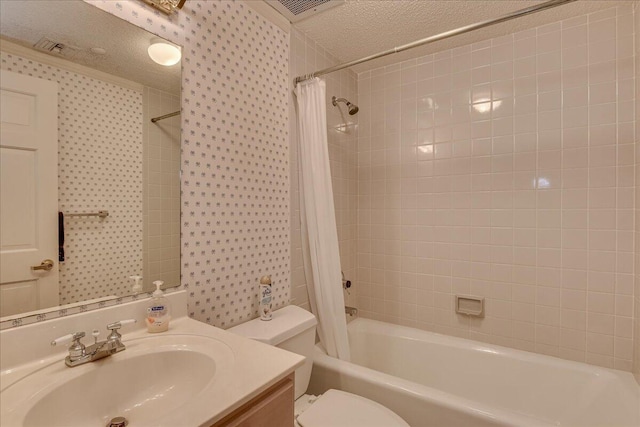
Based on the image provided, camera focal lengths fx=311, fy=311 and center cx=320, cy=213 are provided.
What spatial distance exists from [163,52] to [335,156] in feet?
4.26

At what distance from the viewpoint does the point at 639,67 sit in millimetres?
1598

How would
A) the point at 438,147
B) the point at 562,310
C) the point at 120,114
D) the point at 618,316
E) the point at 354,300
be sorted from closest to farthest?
1. the point at 120,114
2. the point at 618,316
3. the point at 562,310
4. the point at 438,147
5. the point at 354,300

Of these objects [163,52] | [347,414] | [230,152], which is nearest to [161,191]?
[230,152]

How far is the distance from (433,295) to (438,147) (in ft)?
3.41

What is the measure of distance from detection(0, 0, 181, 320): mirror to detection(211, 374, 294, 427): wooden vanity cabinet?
2.00 feet

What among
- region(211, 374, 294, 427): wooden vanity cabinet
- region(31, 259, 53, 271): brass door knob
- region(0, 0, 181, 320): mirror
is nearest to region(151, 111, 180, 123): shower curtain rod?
region(0, 0, 181, 320): mirror

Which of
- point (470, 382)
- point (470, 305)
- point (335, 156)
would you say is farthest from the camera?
point (335, 156)

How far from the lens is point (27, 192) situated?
0.86 m

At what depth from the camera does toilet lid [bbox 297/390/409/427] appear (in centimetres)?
127

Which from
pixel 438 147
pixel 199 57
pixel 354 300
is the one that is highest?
pixel 199 57

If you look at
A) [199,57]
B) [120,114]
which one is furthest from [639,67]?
[120,114]

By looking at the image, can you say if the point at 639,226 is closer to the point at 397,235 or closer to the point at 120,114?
the point at 397,235

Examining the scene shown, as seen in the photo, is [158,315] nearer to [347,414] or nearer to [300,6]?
[347,414]

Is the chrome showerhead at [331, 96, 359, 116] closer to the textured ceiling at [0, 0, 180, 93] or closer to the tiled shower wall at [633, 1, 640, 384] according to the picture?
the textured ceiling at [0, 0, 180, 93]
